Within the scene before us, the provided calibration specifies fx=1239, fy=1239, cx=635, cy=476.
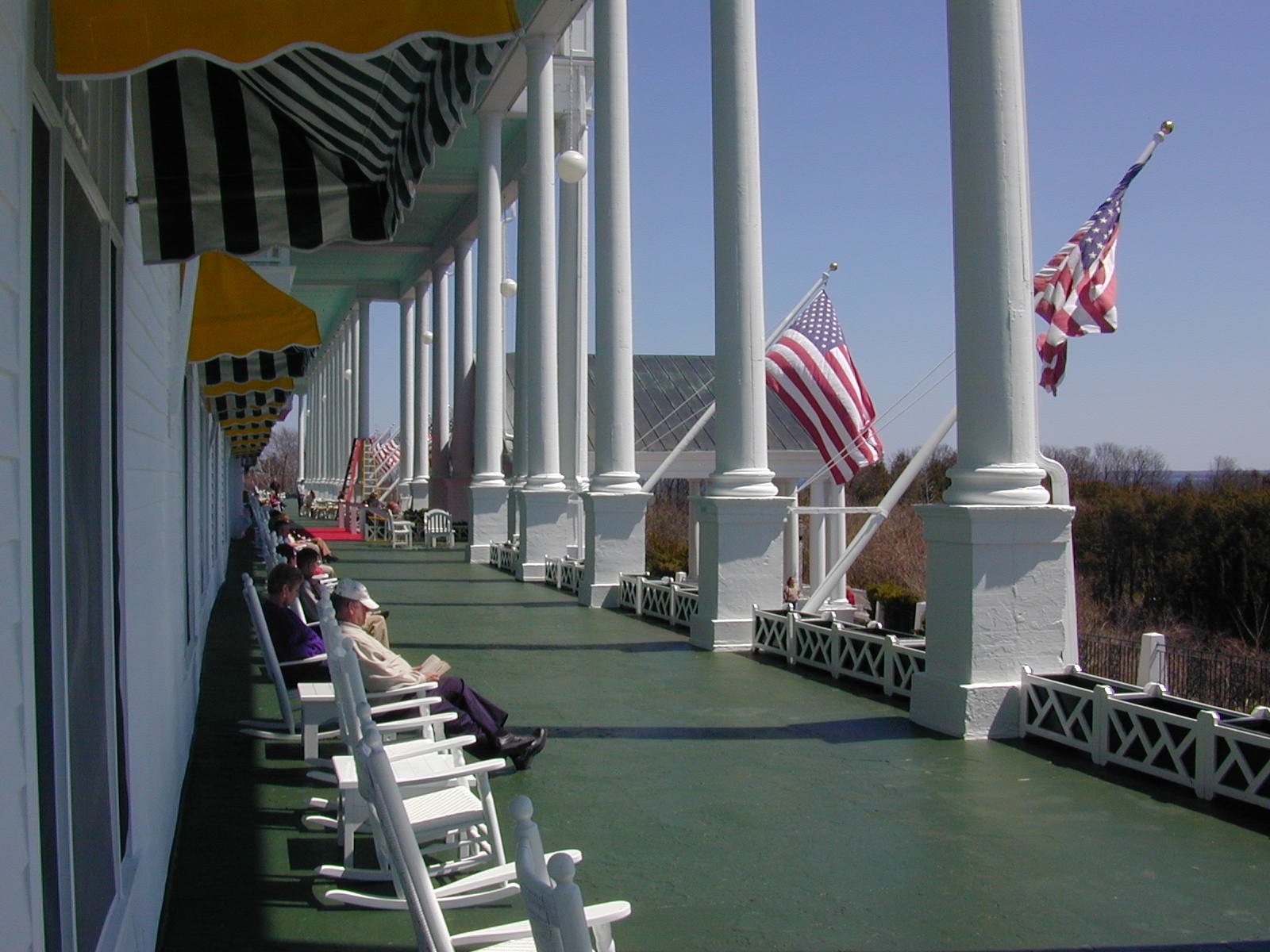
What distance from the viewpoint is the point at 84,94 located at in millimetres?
3076

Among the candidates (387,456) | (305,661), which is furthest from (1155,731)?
(387,456)

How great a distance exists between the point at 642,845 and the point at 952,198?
16.3 ft

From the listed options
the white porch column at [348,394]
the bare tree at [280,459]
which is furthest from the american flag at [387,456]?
the bare tree at [280,459]

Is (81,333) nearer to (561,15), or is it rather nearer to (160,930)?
(160,930)

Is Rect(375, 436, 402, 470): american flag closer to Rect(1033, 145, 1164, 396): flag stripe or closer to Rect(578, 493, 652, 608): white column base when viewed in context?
Rect(578, 493, 652, 608): white column base

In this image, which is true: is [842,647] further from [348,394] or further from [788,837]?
[348,394]

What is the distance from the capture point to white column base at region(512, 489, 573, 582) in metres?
20.1

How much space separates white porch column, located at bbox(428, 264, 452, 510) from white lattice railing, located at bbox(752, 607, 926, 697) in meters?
24.8

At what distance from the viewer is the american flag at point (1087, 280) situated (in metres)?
11.1

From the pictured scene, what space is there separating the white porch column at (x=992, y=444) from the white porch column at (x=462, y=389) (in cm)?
2410

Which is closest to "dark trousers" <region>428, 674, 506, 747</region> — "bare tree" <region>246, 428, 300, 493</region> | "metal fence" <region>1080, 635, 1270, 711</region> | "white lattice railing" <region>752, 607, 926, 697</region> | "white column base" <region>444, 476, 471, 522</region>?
"white lattice railing" <region>752, 607, 926, 697</region>

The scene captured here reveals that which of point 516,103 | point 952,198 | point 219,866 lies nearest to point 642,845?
point 219,866

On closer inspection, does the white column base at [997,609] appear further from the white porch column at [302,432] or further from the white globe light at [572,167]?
the white porch column at [302,432]

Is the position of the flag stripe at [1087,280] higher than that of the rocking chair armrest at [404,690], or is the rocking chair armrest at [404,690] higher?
the flag stripe at [1087,280]
